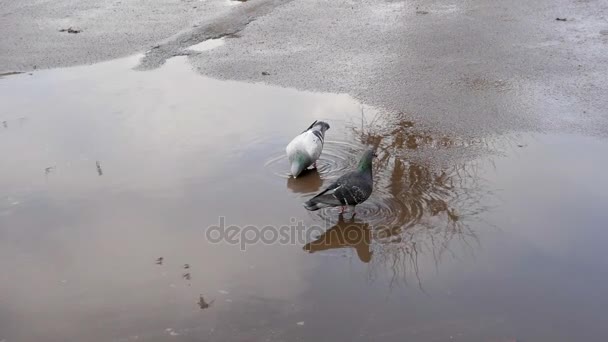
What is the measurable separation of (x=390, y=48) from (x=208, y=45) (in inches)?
106

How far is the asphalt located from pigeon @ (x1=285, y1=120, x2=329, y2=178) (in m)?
1.39

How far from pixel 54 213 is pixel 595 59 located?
21.9 feet

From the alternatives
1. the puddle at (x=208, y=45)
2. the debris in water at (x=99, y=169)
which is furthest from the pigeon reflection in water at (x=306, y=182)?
the puddle at (x=208, y=45)

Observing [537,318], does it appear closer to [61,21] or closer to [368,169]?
[368,169]

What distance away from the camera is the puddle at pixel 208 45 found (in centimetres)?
861

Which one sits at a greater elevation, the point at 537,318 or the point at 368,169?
the point at 368,169

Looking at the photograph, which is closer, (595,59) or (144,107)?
(144,107)

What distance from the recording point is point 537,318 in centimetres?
371

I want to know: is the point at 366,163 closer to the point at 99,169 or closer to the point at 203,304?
the point at 203,304

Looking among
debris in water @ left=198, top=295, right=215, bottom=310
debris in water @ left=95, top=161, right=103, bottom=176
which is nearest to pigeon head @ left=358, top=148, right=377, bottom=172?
debris in water @ left=198, top=295, right=215, bottom=310

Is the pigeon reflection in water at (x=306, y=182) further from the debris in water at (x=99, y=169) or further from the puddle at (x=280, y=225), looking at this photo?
the debris in water at (x=99, y=169)

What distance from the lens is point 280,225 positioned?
474 centimetres

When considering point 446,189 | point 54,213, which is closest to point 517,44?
point 446,189

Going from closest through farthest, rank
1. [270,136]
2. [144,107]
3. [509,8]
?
[270,136] < [144,107] < [509,8]
